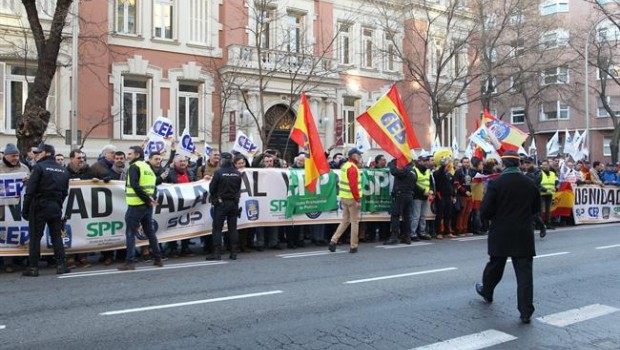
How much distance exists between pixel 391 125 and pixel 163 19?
47.4 feet

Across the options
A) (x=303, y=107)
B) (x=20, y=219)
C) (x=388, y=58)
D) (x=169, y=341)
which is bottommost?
(x=169, y=341)

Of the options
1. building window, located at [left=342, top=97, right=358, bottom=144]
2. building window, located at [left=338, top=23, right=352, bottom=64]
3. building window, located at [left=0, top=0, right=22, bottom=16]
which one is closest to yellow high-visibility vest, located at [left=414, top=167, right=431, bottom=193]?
building window, located at [left=0, top=0, right=22, bottom=16]

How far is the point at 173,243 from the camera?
1170 cm

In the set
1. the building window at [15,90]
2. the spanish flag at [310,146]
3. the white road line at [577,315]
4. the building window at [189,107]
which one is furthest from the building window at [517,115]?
the white road line at [577,315]

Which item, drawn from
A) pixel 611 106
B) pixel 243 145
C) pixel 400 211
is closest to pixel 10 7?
pixel 243 145

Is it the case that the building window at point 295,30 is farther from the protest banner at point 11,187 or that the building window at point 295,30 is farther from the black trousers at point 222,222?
the protest banner at point 11,187

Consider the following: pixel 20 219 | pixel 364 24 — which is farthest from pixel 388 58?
pixel 20 219

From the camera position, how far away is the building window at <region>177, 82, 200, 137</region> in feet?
80.1

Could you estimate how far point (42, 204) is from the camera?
9227mm

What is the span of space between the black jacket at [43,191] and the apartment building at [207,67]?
10.5m

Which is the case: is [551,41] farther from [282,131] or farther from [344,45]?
[282,131]

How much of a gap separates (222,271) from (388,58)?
74.1 feet

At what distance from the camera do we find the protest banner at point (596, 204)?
17953 millimetres

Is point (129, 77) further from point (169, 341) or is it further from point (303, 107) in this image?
point (169, 341)
